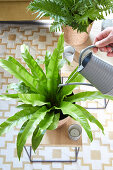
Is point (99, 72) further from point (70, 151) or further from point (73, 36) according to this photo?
point (70, 151)

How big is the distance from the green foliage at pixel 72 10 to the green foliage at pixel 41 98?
0.98 feet

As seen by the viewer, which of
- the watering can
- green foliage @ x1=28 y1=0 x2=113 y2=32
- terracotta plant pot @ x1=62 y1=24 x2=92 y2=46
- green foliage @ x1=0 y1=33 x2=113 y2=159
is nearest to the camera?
the watering can

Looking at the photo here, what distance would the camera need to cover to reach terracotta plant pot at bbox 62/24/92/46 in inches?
62.4

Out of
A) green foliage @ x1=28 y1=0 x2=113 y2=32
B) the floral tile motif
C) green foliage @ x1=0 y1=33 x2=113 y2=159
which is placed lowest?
the floral tile motif

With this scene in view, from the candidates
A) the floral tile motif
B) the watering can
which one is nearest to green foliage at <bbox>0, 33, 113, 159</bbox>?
the watering can

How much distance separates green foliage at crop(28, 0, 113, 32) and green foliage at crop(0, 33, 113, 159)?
0.30 meters

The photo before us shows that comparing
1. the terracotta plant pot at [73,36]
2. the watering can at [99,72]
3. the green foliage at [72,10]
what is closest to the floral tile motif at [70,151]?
the terracotta plant pot at [73,36]

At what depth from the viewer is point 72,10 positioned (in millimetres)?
1497

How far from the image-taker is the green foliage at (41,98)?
45.7 inches

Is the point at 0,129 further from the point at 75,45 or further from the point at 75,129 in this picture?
the point at 75,45

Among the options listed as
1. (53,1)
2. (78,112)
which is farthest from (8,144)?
(53,1)

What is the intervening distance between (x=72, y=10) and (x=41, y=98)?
2.06 ft

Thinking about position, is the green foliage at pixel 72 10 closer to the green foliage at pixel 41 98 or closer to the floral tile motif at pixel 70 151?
the green foliage at pixel 41 98

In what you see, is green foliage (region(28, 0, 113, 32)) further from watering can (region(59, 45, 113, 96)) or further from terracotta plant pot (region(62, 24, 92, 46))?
watering can (region(59, 45, 113, 96))
